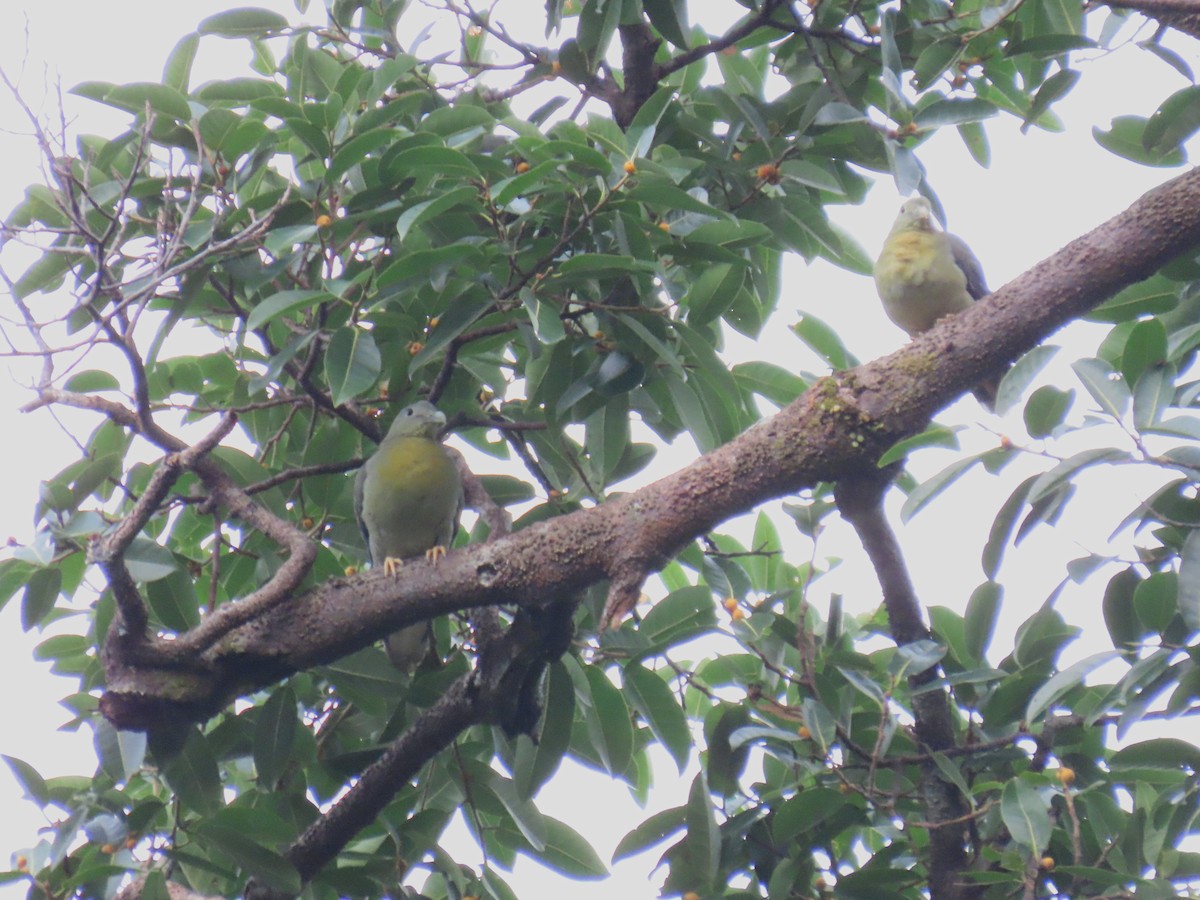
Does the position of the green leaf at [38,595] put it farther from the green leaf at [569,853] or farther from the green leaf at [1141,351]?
the green leaf at [1141,351]

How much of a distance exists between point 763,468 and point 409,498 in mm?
1903

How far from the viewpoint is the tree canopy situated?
2740 millimetres

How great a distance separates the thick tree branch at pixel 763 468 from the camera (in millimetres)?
2676

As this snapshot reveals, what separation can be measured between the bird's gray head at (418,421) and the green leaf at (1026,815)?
197 cm

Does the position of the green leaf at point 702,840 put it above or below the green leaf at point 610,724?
below

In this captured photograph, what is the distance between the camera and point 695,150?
363 centimetres

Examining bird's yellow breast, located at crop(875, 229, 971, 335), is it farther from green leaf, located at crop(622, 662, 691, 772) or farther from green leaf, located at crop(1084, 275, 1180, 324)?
green leaf, located at crop(622, 662, 691, 772)

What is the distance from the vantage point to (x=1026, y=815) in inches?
105

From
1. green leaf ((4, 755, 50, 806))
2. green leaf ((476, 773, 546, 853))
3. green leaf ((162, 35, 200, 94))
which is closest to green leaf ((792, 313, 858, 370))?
green leaf ((476, 773, 546, 853))

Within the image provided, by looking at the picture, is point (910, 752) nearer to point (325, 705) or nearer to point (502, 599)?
point (502, 599)

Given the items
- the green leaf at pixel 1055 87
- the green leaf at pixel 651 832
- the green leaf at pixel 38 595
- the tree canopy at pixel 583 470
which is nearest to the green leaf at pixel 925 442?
the tree canopy at pixel 583 470

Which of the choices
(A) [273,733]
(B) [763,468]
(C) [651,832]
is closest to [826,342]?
(B) [763,468]

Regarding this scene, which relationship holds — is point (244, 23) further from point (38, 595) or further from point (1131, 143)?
point (1131, 143)

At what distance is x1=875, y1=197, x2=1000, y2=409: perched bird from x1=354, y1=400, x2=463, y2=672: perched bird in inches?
72.0
